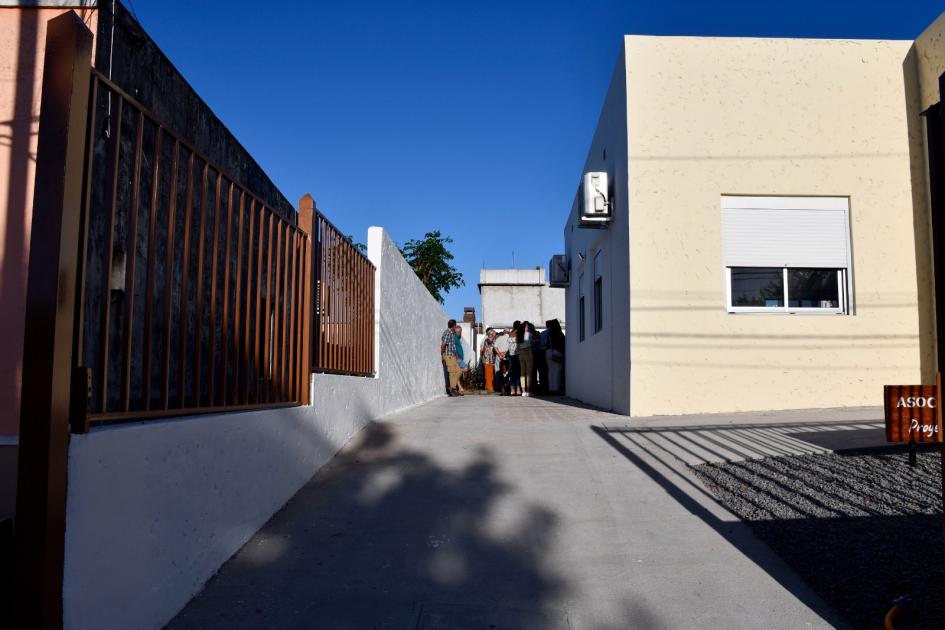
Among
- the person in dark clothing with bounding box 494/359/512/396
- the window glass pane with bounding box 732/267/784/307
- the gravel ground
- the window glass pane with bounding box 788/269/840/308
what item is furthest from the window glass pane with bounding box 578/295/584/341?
the gravel ground

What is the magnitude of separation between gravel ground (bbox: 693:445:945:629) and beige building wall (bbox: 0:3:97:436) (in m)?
4.94

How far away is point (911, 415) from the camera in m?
4.90

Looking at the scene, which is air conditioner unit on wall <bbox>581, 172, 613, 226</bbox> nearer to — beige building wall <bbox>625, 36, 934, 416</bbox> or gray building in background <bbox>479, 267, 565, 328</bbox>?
beige building wall <bbox>625, 36, 934, 416</bbox>

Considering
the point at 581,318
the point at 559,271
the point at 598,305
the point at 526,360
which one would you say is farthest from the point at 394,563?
the point at 559,271

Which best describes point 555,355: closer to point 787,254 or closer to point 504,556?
point 787,254

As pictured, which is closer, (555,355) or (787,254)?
(787,254)

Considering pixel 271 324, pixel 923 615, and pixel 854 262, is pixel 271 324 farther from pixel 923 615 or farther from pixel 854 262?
pixel 854 262

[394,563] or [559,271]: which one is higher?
[559,271]

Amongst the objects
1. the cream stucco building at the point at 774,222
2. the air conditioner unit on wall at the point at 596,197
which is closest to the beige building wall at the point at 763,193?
the cream stucco building at the point at 774,222

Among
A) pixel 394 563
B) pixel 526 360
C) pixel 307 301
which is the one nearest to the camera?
pixel 394 563

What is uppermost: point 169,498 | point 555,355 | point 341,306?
point 341,306

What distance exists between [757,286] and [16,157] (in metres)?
Answer: 7.75

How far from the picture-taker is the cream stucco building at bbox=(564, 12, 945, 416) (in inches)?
337

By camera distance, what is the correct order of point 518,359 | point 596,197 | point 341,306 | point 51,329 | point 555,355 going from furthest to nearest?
point 555,355 < point 518,359 < point 596,197 < point 341,306 < point 51,329
